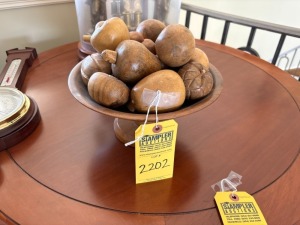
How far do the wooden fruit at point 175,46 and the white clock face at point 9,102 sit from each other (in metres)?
0.36

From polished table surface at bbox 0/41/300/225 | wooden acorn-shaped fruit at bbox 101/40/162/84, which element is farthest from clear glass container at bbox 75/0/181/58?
wooden acorn-shaped fruit at bbox 101/40/162/84

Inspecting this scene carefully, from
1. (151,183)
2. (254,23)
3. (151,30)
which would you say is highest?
(151,30)

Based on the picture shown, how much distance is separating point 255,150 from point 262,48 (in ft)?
8.61

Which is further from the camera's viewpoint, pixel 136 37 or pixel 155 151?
pixel 136 37

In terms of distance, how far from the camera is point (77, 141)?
0.59 metres

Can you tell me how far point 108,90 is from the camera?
441 mm

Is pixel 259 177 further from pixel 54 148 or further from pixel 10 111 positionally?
pixel 10 111

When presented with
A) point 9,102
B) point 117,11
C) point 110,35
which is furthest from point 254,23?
point 9,102

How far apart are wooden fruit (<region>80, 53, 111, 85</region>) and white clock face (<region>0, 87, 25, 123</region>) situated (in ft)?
0.64

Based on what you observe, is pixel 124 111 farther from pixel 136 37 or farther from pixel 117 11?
pixel 117 11

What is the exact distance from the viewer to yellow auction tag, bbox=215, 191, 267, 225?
0.40 m

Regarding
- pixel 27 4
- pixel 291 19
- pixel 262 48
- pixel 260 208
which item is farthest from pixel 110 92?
pixel 291 19

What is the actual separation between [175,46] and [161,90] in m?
0.09

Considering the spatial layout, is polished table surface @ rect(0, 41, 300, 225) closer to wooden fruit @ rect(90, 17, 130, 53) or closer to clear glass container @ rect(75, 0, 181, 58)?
wooden fruit @ rect(90, 17, 130, 53)
